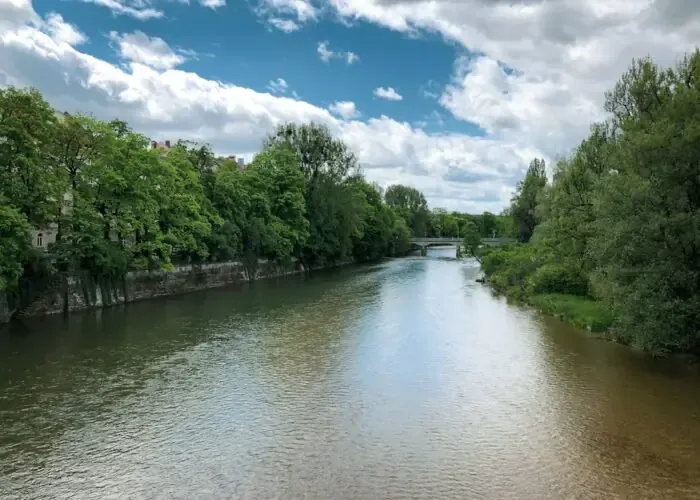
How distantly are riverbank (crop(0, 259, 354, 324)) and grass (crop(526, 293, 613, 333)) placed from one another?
80.5ft

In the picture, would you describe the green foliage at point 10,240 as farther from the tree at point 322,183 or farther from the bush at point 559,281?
the tree at point 322,183

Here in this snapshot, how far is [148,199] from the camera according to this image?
37.3m

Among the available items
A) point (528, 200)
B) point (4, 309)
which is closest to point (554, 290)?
point (4, 309)

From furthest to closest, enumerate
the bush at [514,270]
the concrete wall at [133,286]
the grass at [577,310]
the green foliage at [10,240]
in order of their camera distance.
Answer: the bush at [514,270], the concrete wall at [133,286], the grass at [577,310], the green foliage at [10,240]

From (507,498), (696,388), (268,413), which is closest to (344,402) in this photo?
(268,413)

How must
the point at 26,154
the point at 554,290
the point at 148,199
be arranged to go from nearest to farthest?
the point at 26,154 → the point at 554,290 → the point at 148,199

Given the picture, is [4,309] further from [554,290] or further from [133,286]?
[554,290]

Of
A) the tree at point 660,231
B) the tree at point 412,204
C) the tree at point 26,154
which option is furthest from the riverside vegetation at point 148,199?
the tree at point 412,204

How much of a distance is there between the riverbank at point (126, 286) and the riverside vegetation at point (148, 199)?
21.5 inches

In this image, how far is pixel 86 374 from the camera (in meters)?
19.4

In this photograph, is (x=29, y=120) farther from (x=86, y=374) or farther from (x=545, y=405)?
(x=545, y=405)

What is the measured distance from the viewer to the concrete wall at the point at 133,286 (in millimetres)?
31672

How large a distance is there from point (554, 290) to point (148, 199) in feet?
82.3

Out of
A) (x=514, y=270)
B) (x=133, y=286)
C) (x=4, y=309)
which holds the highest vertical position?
(x=133, y=286)
